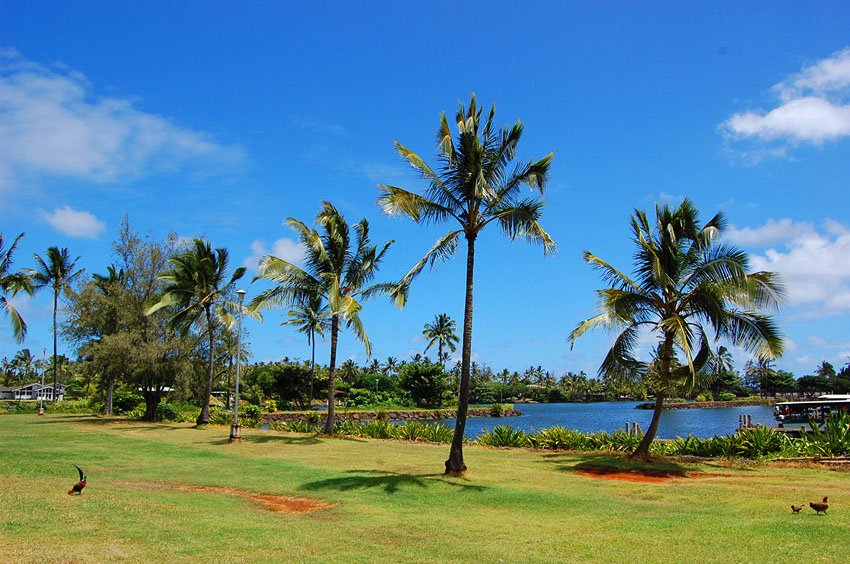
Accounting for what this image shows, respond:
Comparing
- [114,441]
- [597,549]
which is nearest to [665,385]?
[597,549]

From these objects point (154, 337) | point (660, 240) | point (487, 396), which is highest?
point (660, 240)

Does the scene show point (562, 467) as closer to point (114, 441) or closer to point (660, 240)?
point (660, 240)

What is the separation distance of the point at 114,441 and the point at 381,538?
58.1 ft

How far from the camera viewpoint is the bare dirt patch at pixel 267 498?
11.0 metres

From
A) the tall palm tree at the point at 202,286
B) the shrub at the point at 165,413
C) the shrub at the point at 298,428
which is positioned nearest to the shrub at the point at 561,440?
the shrub at the point at 298,428

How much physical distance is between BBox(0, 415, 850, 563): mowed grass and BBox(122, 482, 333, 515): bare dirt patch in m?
0.15

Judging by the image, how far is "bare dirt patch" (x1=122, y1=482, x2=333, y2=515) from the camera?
11.0 metres

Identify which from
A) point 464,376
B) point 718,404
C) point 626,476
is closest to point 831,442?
point 626,476

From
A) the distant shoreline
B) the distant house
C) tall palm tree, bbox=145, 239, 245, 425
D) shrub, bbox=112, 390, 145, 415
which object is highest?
tall palm tree, bbox=145, 239, 245, 425

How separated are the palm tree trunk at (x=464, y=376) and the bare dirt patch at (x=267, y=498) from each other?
4123mm

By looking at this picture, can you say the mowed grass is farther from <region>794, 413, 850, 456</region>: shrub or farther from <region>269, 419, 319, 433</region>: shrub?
<region>269, 419, 319, 433</region>: shrub

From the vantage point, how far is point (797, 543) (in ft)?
27.3

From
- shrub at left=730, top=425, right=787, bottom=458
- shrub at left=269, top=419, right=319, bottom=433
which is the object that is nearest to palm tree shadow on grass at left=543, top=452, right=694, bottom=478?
shrub at left=730, top=425, right=787, bottom=458

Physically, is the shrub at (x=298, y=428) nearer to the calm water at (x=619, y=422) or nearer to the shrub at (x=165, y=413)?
the shrub at (x=165, y=413)
